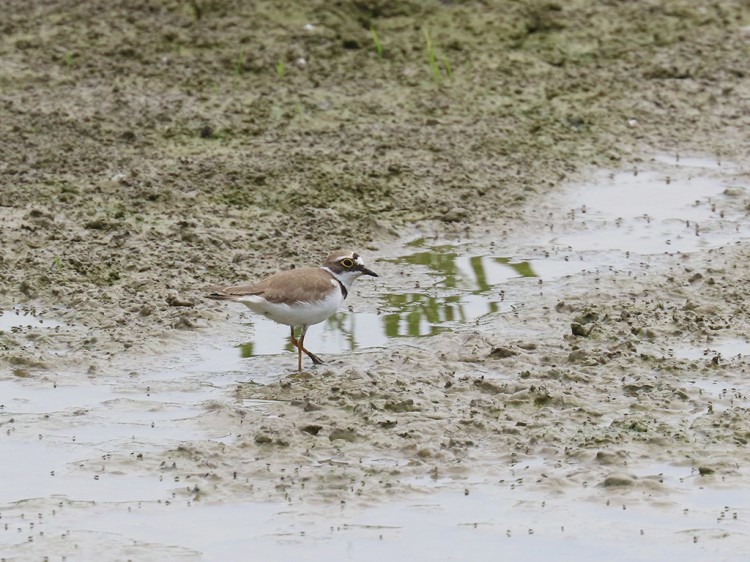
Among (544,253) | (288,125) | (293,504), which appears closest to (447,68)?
(288,125)

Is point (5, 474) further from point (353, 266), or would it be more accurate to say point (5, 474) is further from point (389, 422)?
point (353, 266)

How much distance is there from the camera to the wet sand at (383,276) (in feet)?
20.6

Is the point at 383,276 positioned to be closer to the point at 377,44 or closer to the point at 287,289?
the point at 287,289

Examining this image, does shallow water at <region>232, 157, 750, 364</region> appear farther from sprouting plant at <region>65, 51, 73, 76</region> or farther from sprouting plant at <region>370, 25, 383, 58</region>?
sprouting plant at <region>65, 51, 73, 76</region>

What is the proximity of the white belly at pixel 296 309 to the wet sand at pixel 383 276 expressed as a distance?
1.03 ft

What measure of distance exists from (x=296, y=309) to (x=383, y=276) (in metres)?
1.79

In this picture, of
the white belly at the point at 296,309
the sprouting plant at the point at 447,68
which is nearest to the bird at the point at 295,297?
the white belly at the point at 296,309

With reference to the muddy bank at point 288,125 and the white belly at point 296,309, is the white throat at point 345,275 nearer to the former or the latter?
the white belly at point 296,309

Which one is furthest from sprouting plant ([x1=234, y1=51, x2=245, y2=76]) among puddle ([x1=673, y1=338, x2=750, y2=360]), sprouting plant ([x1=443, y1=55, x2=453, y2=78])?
puddle ([x1=673, y1=338, x2=750, y2=360])

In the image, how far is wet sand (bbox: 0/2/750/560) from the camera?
6.29m

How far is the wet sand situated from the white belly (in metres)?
0.31

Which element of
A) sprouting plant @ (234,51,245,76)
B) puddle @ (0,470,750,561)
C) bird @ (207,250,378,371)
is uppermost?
puddle @ (0,470,750,561)

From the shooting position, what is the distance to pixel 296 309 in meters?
7.81

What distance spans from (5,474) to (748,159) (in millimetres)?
7369
